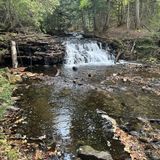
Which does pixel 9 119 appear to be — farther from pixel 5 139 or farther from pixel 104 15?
pixel 104 15

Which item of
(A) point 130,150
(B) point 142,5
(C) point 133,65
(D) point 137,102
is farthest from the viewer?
(B) point 142,5

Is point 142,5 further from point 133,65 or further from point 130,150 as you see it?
point 130,150

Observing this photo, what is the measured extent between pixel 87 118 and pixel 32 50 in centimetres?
1212

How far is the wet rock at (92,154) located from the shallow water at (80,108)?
28 cm

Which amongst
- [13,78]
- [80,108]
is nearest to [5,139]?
[80,108]

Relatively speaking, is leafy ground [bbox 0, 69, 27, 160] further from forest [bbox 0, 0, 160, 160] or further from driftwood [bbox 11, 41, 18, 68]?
driftwood [bbox 11, 41, 18, 68]

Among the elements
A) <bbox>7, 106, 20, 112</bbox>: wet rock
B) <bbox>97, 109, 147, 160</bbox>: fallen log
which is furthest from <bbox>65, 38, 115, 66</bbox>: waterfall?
<bbox>97, 109, 147, 160</bbox>: fallen log

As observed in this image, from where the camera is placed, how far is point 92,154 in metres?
8.12

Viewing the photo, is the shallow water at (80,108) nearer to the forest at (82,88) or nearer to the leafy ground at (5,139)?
the forest at (82,88)

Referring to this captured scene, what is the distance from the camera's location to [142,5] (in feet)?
119

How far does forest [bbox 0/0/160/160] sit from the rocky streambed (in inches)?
1.1

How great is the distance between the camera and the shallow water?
9617 millimetres

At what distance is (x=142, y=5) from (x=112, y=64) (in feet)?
45.8

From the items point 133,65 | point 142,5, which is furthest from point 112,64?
point 142,5
